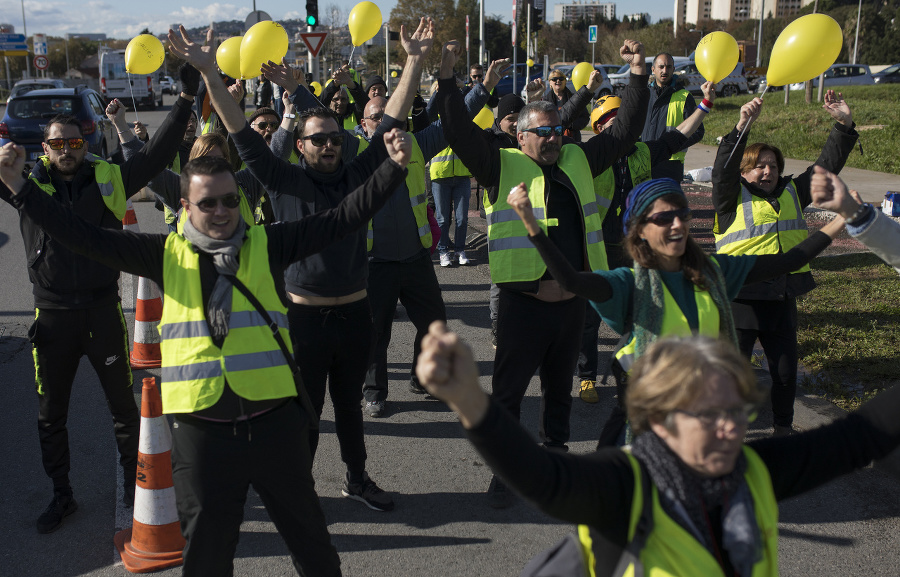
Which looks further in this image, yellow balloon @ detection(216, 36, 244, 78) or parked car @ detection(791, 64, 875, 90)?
parked car @ detection(791, 64, 875, 90)

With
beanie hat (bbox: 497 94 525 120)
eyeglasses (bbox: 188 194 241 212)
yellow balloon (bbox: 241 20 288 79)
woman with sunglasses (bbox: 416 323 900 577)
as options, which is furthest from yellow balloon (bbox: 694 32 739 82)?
woman with sunglasses (bbox: 416 323 900 577)

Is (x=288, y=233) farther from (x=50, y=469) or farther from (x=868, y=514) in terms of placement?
(x=868, y=514)

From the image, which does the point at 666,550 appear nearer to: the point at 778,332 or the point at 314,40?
the point at 778,332

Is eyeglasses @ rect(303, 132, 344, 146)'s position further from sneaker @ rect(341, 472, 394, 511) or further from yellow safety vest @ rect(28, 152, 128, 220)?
sneaker @ rect(341, 472, 394, 511)

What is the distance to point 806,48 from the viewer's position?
470 cm

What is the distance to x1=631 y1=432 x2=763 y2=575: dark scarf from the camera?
192 centimetres

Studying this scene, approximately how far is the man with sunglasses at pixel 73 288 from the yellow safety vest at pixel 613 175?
10.1 feet

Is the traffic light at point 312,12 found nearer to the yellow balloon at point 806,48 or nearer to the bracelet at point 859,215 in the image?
the yellow balloon at point 806,48

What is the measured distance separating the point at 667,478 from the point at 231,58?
594 cm

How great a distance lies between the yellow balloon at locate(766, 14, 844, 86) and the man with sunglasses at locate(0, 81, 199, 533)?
3504mm

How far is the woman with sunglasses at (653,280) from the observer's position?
2945 mm

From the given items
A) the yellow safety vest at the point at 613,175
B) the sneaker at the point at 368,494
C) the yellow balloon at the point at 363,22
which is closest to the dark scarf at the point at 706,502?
the sneaker at the point at 368,494

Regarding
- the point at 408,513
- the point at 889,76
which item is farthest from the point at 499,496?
the point at 889,76

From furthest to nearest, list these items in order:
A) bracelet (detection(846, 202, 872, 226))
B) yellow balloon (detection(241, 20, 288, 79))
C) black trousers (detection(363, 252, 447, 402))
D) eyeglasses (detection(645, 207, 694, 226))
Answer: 1. yellow balloon (detection(241, 20, 288, 79))
2. black trousers (detection(363, 252, 447, 402))
3. eyeglasses (detection(645, 207, 694, 226))
4. bracelet (detection(846, 202, 872, 226))
